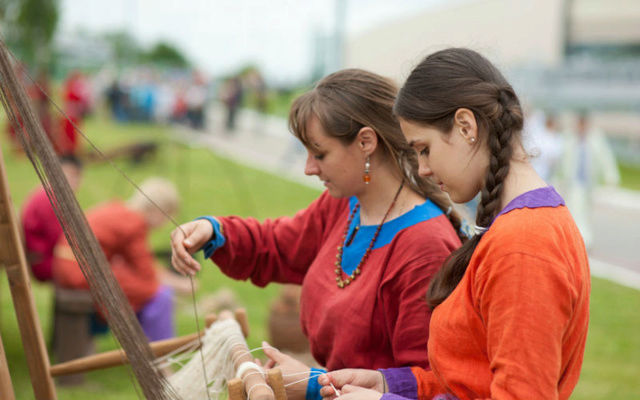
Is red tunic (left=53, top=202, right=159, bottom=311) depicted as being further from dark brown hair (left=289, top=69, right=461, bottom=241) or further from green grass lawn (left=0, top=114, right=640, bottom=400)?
dark brown hair (left=289, top=69, right=461, bottom=241)

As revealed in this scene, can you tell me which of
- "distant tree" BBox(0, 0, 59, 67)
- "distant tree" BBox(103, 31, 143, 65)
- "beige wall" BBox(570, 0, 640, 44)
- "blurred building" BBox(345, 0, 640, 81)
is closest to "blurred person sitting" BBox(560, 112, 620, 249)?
"blurred building" BBox(345, 0, 640, 81)

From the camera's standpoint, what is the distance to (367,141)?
1868 mm

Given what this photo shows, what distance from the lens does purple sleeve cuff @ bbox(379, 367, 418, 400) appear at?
161 cm

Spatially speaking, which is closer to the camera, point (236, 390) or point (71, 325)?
point (236, 390)

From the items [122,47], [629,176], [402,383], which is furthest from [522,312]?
[122,47]

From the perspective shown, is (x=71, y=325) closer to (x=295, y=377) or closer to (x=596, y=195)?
(x=295, y=377)

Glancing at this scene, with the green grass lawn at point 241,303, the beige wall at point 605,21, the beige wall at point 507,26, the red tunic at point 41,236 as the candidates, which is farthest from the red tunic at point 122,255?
the beige wall at point 605,21

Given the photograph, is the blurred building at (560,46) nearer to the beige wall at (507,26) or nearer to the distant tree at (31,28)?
the beige wall at (507,26)

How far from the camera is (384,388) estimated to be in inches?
63.6

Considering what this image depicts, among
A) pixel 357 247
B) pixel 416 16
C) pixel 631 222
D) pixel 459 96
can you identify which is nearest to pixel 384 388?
pixel 357 247

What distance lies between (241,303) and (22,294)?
4.00 meters

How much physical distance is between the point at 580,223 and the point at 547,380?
7957mm

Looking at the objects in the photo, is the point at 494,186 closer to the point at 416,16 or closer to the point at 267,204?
the point at 267,204

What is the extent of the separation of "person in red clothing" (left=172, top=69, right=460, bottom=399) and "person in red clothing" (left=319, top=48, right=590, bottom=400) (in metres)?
0.20
